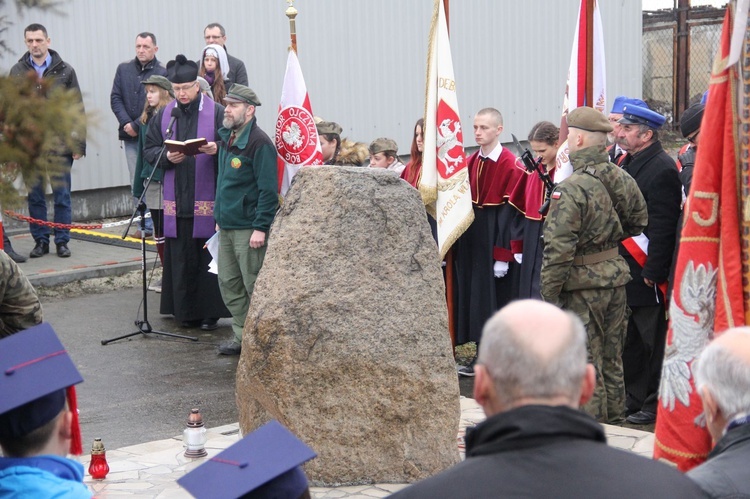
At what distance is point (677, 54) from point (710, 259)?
1697 cm

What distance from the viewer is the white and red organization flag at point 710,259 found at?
3.71m

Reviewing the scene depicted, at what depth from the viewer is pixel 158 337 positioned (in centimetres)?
948

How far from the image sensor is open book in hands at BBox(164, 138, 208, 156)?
8992mm

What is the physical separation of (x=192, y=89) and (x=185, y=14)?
5432mm

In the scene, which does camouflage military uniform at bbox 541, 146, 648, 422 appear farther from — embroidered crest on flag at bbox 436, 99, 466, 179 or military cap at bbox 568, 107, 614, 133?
embroidered crest on flag at bbox 436, 99, 466, 179

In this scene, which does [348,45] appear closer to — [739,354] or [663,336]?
[663,336]

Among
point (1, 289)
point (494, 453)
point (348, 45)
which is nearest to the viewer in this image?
point (494, 453)

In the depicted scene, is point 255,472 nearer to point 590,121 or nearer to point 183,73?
point 590,121

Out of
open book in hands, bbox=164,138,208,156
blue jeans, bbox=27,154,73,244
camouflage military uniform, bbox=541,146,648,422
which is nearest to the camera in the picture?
camouflage military uniform, bbox=541,146,648,422

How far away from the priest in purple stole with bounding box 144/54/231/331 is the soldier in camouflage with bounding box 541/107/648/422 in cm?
372

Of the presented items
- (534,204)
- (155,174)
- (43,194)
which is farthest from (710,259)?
(43,194)

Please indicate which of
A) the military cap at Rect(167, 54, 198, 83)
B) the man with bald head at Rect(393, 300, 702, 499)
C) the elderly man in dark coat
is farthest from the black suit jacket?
the man with bald head at Rect(393, 300, 702, 499)

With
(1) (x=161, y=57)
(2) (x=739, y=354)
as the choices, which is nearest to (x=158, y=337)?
(1) (x=161, y=57)

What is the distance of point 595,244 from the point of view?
6598 mm
